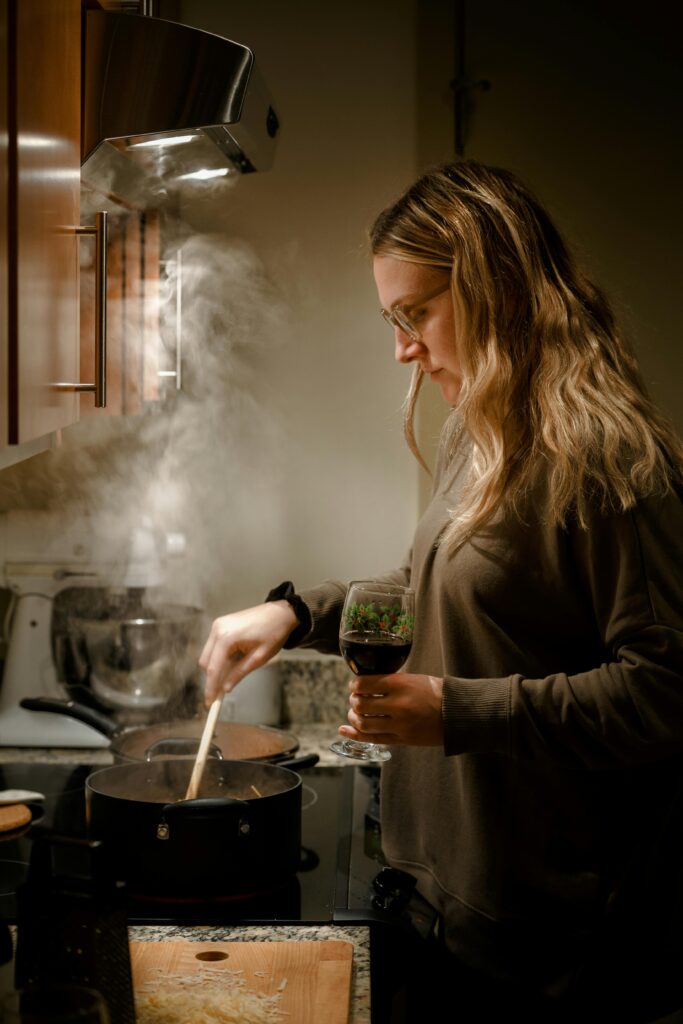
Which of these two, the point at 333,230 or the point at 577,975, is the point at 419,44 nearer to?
the point at 333,230

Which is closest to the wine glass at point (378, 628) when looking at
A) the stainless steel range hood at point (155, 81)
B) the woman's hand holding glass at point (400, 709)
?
the woman's hand holding glass at point (400, 709)

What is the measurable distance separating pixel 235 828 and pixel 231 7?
187 cm

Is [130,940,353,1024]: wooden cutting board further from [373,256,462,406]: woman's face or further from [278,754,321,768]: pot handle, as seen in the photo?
[373,256,462,406]: woman's face

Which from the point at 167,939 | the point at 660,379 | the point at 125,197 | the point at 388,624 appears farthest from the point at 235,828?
the point at 660,379

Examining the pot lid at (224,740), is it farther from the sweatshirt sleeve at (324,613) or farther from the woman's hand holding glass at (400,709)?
the woman's hand holding glass at (400,709)

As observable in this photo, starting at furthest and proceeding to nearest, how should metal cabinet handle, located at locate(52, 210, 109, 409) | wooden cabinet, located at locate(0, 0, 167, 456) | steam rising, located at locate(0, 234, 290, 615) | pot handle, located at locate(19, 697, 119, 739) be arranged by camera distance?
steam rising, located at locate(0, 234, 290, 615), pot handle, located at locate(19, 697, 119, 739), metal cabinet handle, located at locate(52, 210, 109, 409), wooden cabinet, located at locate(0, 0, 167, 456)

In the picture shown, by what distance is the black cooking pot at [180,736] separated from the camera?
171 centimetres

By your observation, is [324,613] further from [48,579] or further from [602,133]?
[602,133]

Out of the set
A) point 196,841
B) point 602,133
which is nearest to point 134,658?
point 196,841

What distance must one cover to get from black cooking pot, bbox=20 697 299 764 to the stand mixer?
0.26 meters

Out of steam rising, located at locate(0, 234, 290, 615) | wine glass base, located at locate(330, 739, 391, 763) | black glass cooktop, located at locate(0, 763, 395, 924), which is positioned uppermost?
steam rising, located at locate(0, 234, 290, 615)

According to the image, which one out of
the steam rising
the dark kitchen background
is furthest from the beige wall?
the steam rising

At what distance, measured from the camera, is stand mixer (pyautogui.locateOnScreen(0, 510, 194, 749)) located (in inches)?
82.8

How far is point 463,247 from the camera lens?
132 centimetres
